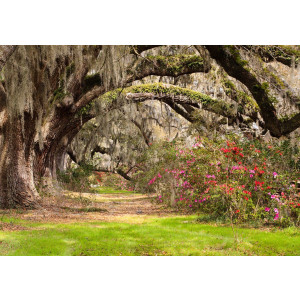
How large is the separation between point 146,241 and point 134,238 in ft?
A: 0.82

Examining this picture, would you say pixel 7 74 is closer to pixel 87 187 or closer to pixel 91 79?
pixel 91 79

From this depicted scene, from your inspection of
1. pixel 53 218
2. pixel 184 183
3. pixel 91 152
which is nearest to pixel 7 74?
pixel 53 218

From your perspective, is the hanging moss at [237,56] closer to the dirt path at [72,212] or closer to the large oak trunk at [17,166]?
the dirt path at [72,212]

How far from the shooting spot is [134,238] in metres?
4.64

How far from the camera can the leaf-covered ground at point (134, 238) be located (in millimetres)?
4117

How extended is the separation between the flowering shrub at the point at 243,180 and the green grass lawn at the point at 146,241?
1.31ft

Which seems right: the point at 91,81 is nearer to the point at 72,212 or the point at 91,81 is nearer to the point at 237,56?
the point at 72,212

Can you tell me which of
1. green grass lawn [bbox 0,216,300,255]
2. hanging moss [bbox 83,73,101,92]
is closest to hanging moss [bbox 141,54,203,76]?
hanging moss [bbox 83,73,101,92]

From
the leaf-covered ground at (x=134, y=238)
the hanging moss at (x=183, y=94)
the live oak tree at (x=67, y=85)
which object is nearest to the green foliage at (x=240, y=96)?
the live oak tree at (x=67, y=85)

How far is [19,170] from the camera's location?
6.84 meters

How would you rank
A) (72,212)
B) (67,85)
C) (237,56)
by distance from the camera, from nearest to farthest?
(237,56) < (72,212) < (67,85)

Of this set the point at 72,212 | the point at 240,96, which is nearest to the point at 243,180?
the point at 72,212

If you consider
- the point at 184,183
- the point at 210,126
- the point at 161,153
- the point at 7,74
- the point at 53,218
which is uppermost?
the point at 7,74
